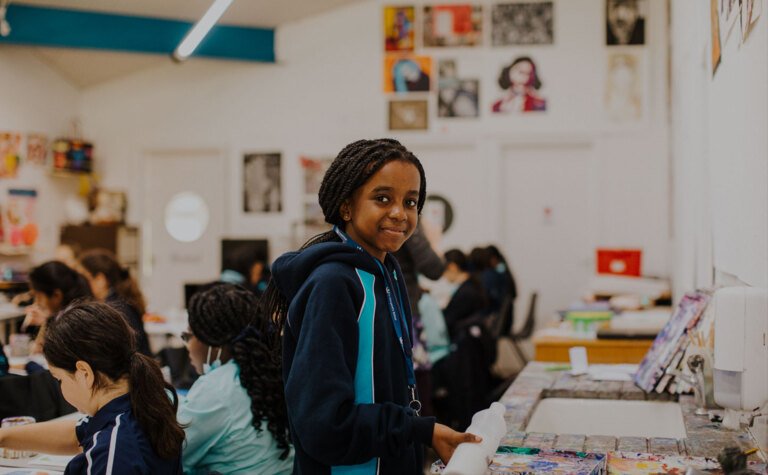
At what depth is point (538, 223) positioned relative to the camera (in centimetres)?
834

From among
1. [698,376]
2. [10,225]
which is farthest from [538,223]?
[698,376]

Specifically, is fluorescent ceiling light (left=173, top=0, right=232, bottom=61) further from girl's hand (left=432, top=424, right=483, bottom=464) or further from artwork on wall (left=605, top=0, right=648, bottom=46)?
artwork on wall (left=605, top=0, right=648, bottom=46)

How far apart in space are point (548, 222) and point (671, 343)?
18.9 ft

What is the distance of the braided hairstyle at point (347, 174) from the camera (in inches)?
62.2

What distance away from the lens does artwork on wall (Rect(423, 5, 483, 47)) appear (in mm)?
8312

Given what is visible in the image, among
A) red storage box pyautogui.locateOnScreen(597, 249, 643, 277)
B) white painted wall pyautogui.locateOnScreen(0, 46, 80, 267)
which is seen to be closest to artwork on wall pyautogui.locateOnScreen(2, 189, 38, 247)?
white painted wall pyautogui.locateOnScreen(0, 46, 80, 267)

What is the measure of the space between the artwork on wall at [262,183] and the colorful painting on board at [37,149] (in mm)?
1916

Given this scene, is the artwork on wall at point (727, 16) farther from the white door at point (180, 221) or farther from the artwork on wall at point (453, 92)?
the white door at point (180, 221)

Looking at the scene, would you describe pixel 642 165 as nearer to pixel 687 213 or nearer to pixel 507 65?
pixel 507 65

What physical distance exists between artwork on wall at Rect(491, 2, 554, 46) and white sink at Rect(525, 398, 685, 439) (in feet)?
20.0

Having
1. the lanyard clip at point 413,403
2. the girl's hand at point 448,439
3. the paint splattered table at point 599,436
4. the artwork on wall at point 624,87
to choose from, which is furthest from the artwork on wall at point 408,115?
the girl's hand at point 448,439

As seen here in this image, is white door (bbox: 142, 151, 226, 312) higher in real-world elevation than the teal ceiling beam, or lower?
lower

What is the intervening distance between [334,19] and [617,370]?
628cm

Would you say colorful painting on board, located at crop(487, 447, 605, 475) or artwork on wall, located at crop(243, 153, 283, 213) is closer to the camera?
colorful painting on board, located at crop(487, 447, 605, 475)
